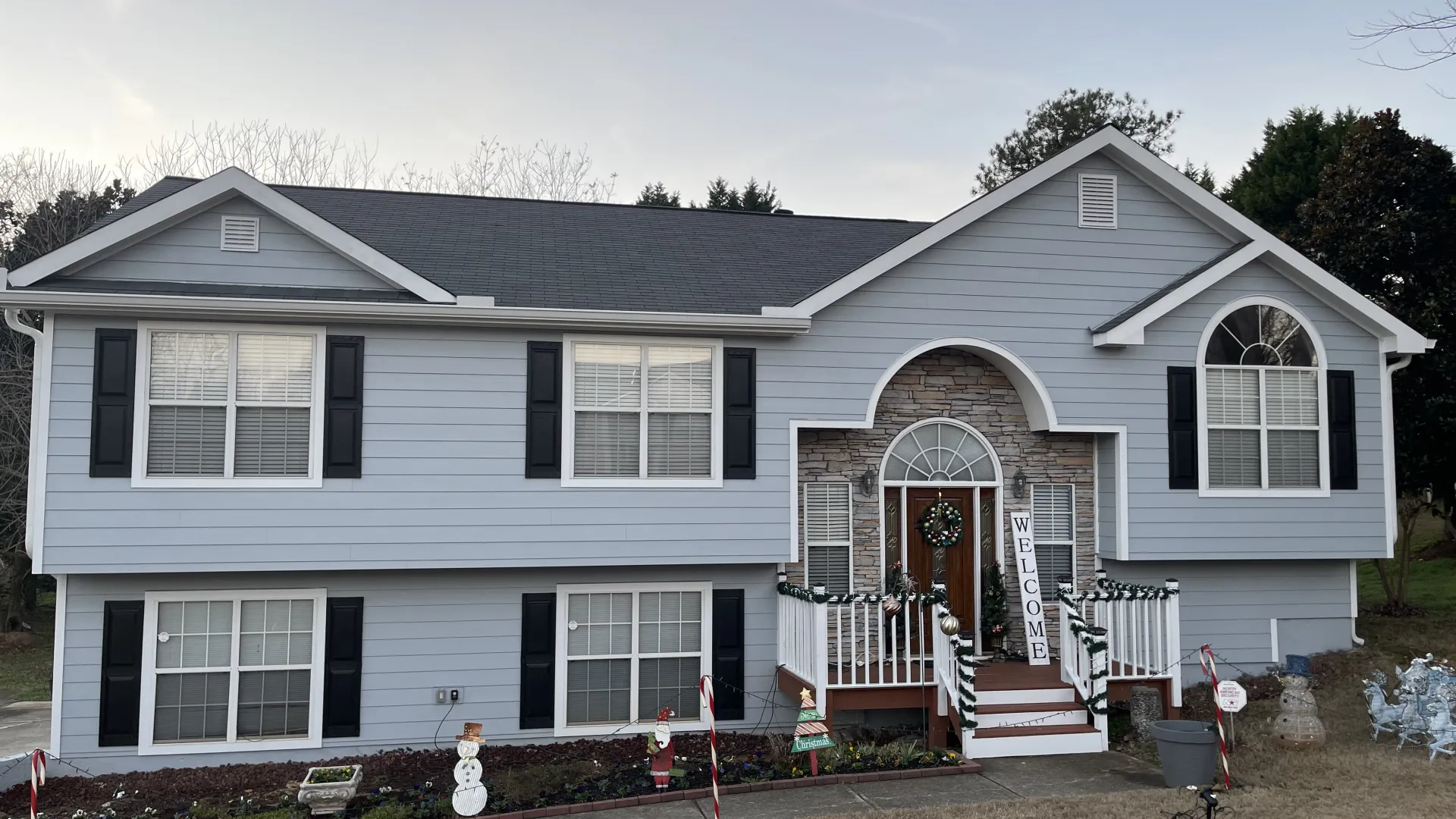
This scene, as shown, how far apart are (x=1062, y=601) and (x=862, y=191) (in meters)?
32.0

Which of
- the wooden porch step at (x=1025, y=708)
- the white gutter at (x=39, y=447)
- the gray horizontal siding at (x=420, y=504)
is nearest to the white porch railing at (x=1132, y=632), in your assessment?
the wooden porch step at (x=1025, y=708)

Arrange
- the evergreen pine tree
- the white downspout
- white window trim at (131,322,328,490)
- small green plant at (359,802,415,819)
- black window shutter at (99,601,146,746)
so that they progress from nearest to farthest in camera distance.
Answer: small green plant at (359,802,415,819) < white window trim at (131,322,328,490) < black window shutter at (99,601,146,746) < the white downspout < the evergreen pine tree

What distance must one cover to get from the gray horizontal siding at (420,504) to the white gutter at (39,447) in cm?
6

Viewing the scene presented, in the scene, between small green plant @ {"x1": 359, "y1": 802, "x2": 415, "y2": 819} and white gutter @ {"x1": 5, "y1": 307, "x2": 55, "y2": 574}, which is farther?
white gutter @ {"x1": 5, "y1": 307, "x2": 55, "y2": 574}

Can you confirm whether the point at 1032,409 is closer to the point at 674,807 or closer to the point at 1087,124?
the point at 674,807

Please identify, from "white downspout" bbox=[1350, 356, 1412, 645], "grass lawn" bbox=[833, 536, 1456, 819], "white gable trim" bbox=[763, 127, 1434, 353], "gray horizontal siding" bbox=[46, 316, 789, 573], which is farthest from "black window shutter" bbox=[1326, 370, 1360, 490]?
"gray horizontal siding" bbox=[46, 316, 789, 573]

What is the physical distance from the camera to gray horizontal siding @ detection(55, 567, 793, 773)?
8953 millimetres

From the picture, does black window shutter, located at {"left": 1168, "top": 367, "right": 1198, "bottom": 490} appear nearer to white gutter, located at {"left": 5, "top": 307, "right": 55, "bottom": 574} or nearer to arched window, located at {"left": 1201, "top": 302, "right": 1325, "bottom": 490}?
arched window, located at {"left": 1201, "top": 302, "right": 1325, "bottom": 490}

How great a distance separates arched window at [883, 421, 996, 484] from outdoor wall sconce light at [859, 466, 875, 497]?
23 centimetres

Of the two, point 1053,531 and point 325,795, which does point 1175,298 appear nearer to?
point 1053,531

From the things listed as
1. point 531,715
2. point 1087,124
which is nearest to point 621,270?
point 531,715

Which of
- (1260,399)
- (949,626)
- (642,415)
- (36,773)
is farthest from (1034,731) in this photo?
(36,773)

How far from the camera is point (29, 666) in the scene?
54.5ft

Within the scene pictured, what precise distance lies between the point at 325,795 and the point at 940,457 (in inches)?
273
